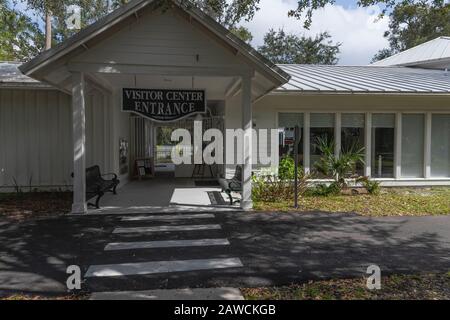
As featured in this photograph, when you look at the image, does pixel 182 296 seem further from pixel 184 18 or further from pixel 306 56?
pixel 306 56

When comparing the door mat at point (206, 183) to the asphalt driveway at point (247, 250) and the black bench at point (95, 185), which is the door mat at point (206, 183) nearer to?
the black bench at point (95, 185)

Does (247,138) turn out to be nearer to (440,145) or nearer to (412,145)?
(412,145)

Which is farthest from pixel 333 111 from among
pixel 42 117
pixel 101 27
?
pixel 42 117

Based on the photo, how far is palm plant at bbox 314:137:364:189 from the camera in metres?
11.4

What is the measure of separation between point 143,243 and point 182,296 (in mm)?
2292

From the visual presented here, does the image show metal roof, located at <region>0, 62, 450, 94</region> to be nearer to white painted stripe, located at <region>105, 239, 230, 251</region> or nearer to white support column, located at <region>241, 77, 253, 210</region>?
white support column, located at <region>241, 77, 253, 210</region>

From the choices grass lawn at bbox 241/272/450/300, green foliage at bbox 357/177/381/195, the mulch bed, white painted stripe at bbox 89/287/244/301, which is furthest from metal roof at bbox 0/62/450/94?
white painted stripe at bbox 89/287/244/301

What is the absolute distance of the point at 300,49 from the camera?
130 ft

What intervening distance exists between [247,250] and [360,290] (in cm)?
199

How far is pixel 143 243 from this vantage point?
20.9ft

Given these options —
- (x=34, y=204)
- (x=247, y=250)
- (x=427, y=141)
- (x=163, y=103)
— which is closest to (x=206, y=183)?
(x=163, y=103)

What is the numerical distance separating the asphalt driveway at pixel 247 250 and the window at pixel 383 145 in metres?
4.53

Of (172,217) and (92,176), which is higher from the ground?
(92,176)

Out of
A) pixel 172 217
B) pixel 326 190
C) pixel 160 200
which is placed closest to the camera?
pixel 172 217
